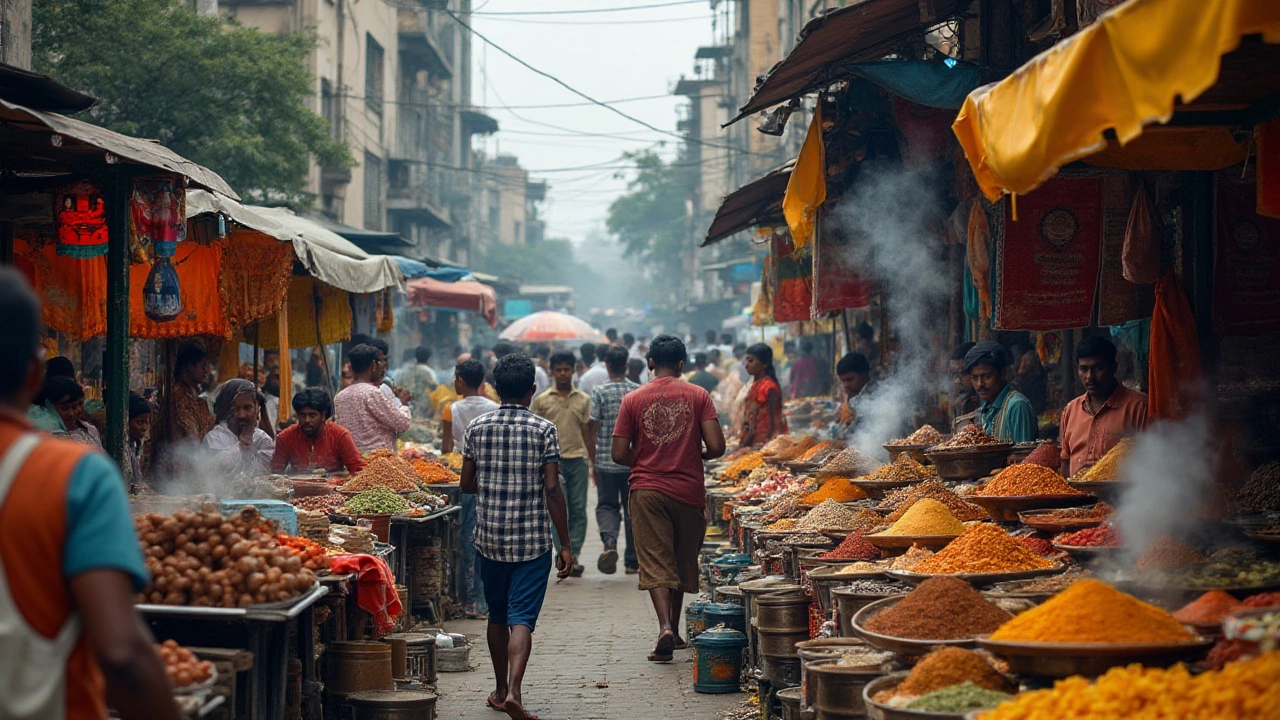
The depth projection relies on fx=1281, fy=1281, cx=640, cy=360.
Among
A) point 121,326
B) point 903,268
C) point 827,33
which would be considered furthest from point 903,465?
point 121,326

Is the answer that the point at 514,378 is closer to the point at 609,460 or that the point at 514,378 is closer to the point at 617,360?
the point at 617,360

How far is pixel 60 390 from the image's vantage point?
758cm

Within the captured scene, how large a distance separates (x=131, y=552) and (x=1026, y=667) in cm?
276

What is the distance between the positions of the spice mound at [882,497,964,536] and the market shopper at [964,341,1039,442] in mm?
2067

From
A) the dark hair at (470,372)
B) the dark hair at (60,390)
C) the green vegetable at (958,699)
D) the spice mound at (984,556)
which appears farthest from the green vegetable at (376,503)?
the green vegetable at (958,699)

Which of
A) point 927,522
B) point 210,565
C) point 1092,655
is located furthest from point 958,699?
point 210,565

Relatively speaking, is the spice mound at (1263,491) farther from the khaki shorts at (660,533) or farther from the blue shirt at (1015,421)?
the khaki shorts at (660,533)

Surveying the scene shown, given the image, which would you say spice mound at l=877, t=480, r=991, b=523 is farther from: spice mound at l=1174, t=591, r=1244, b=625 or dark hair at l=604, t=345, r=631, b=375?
dark hair at l=604, t=345, r=631, b=375

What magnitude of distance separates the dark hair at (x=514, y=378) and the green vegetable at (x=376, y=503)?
1.79 metres

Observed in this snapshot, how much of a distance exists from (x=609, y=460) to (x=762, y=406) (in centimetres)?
234

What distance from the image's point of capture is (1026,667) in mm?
4148

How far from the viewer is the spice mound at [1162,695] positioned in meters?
3.44

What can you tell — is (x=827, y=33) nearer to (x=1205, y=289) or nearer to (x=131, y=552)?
(x=1205, y=289)

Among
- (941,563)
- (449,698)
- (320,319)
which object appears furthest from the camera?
(320,319)
